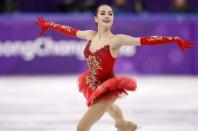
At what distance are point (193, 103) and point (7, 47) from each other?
438cm

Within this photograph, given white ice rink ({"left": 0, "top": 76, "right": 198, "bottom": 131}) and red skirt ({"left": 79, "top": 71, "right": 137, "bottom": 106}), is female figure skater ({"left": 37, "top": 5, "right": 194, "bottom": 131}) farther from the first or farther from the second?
white ice rink ({"left": 0, "top": 76, "right": 198, "bottom": 131})

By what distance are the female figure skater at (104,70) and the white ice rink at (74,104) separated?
2.97ft

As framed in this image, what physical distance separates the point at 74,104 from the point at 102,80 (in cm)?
279

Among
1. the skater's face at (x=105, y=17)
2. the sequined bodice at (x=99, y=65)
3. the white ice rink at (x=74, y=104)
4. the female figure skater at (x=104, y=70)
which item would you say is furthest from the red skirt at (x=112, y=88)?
the white ice rink at (x=74, y=104)

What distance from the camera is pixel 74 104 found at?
795 cm

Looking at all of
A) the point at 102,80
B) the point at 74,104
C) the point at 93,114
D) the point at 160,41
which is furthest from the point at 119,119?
the point at 74,104

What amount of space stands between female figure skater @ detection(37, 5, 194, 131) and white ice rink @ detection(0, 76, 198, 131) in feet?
2.97

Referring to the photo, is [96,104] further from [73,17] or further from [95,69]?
[73,17]

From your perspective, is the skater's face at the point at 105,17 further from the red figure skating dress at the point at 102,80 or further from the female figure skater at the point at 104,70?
the red figure skating dress at the point at 102,80

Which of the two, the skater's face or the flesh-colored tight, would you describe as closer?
the flesh-colored tight

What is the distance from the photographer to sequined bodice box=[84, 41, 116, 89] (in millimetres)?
5137

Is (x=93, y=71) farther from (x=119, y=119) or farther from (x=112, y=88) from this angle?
(x=119, y=119)

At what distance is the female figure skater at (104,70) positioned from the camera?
498 cm

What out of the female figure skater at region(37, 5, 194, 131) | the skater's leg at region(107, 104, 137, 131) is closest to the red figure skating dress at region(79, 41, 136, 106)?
the female figure skater at region(37, 5, 194, 131)
